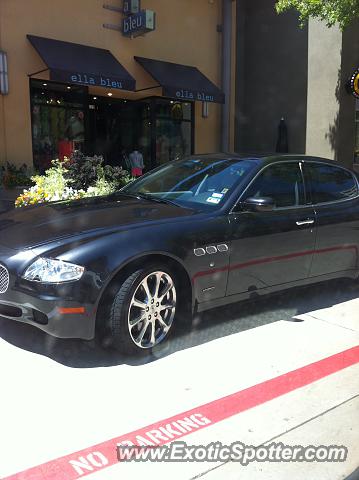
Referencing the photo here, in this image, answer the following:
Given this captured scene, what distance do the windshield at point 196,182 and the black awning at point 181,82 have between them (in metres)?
8.30

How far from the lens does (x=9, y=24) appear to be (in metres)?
11.2

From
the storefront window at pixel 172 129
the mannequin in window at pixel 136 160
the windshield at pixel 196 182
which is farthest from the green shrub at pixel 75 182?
the storefront window at pixel 172 129

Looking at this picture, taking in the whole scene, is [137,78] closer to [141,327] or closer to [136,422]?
[141,327]

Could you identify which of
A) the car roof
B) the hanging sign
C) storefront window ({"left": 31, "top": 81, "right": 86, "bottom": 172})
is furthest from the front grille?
the hanging sign

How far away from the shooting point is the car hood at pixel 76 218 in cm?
365

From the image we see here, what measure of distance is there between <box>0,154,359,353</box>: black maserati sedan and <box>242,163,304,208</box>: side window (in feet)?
0.04

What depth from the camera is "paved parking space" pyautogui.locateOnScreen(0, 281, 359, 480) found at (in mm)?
2566

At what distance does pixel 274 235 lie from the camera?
4.46 m

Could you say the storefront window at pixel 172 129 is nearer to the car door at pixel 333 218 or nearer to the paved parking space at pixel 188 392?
the car door at pixel 333 218

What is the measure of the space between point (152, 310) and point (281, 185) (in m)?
1.90

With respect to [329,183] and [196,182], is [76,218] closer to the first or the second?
[196,182]

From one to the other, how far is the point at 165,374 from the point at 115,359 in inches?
16.5

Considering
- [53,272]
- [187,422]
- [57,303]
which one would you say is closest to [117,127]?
[53,272]

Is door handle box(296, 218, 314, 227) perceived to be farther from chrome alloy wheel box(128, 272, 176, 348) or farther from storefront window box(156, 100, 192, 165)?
storefront window box(156, 100, 192, 165)
